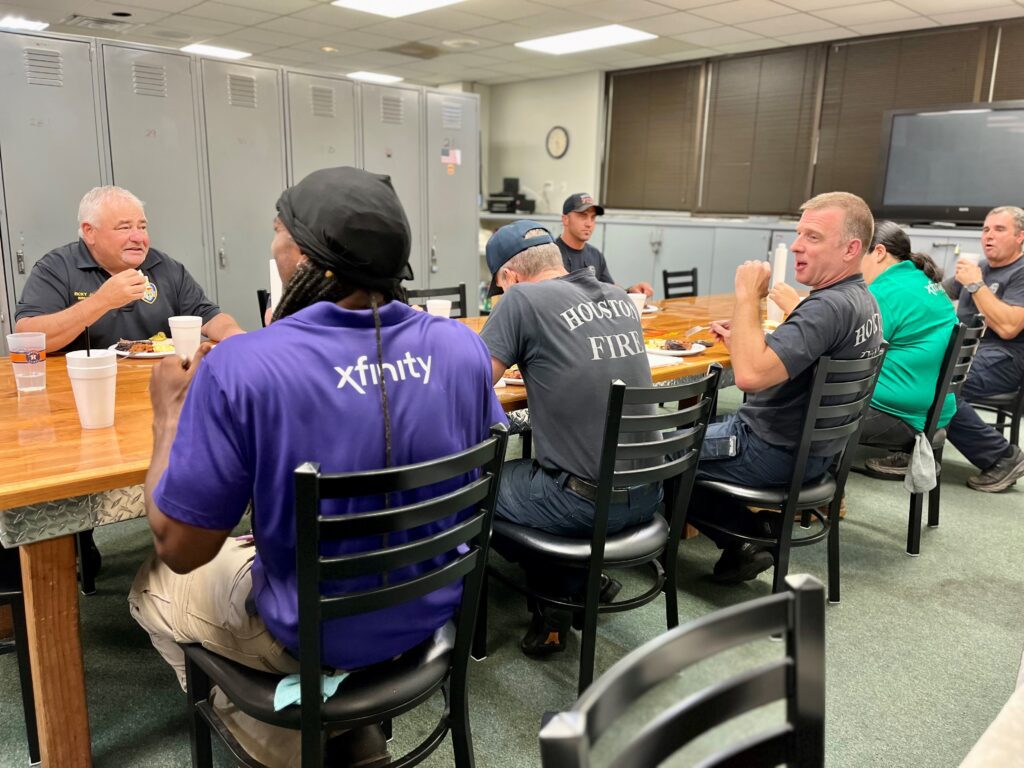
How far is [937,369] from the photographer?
9.00 ft

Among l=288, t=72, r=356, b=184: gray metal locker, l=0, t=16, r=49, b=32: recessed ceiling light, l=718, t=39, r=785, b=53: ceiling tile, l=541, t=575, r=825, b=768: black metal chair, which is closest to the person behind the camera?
l=541, t=575, r=825, b=768: black metal chair

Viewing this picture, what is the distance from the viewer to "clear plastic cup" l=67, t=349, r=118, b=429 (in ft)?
4.90

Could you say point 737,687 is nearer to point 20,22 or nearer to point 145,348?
point 145,348

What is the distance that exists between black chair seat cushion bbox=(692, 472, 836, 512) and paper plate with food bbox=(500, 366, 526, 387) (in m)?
0.63

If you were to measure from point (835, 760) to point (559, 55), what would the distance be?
7244mm

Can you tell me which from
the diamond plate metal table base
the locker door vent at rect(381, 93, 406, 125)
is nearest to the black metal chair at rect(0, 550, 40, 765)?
the diamond plate metal table base

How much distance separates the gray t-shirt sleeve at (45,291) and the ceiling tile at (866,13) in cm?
561

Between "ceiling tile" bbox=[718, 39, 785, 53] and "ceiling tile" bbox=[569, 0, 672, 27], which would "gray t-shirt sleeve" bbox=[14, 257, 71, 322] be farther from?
"ceiling tile" bbox=[718, 39, 785, 53]

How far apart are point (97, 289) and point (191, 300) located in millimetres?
323

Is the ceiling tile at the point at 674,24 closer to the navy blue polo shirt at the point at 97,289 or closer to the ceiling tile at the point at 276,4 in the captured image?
the ceiling tile at the point at 276,4

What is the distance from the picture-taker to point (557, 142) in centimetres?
886

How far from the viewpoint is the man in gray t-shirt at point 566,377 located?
1.75 meters

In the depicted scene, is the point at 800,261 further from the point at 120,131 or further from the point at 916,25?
the point at 916,25

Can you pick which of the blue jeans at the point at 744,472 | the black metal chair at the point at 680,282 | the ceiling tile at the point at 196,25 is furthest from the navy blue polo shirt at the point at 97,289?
the ceiling tile at the point at 196,25
